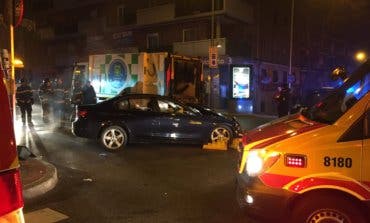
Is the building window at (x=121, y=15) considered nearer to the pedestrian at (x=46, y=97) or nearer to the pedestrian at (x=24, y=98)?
the pedestrian at (x=46, y=97)

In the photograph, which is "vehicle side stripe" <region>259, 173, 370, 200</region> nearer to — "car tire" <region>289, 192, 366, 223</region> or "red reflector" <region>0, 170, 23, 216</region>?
"car tire" <region>289, 192, 366, 223</region>

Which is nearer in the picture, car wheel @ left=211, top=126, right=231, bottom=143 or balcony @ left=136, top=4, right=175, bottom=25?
car wheel @ left=211, top=126, right=231, bottom=143

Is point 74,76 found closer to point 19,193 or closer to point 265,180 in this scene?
point 265,180

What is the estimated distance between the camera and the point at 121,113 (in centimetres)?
1180

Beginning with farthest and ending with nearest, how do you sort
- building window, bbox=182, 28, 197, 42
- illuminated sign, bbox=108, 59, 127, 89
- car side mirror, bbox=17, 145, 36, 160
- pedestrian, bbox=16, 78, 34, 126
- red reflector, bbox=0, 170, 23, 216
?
building window, bbox=182, 28, 197, 42, illuminated sign, bbox=108, 59, 127, 89, pedestrian, bbox=16, 78, 34, 126, car side mirror, bbox=17, 145, 36, 160, red reflector, bbox=0, 170, 23, 216

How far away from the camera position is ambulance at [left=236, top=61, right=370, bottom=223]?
450cm

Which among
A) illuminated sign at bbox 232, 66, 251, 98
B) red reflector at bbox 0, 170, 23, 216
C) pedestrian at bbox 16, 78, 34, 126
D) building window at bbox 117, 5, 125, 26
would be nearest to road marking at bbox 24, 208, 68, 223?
red reflector at bbox 0, 170, 23, 216

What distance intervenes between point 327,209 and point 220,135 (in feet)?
24.2

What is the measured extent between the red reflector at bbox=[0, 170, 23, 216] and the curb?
4.83m

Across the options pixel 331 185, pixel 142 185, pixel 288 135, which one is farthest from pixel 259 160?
pixel 142 185

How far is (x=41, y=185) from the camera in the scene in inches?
296

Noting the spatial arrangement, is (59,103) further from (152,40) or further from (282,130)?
(152,40)

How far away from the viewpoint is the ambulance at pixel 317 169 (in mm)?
4504

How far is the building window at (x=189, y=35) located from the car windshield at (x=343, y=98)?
29.3 metres
